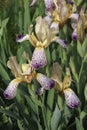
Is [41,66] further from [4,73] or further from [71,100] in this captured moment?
[4,73]

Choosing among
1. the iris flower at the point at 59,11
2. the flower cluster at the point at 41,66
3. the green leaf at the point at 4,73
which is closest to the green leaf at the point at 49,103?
the flower cluster at the point at 41,66

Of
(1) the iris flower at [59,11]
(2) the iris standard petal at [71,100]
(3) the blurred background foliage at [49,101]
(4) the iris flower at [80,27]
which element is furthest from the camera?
(1) the iris flower at [59,11]

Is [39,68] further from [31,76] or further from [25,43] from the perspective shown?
[25,43]

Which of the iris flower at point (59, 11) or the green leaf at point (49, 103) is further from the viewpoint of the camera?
the iris flower at point (59, 11)

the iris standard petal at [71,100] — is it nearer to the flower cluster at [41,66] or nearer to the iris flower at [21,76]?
the flower cluster at [41,66]

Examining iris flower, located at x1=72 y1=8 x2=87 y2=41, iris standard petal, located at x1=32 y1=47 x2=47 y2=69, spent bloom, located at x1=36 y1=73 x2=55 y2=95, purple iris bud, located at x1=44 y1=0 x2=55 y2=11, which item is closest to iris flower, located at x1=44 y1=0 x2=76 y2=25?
purple iris bud, located at x1=44 y1=0 x2=55 y2=11

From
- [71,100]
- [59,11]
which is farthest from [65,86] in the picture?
[59,11]

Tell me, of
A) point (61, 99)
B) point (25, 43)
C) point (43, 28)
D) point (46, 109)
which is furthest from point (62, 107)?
point (25, 43)

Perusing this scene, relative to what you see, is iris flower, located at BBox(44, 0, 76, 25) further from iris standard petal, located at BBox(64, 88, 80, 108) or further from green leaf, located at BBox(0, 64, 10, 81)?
iris standard petal, located at BBox(64, 88, 80, 108)

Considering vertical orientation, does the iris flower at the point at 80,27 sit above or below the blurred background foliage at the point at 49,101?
above
